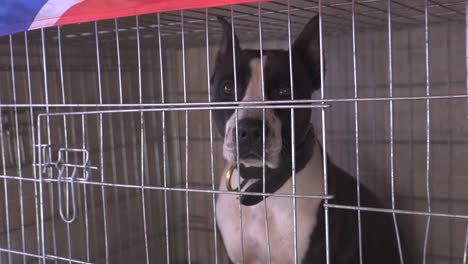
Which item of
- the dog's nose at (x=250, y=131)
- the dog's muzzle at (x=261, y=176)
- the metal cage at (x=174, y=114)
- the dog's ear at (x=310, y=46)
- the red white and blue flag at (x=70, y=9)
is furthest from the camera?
the metal cage at (x=174, y=114)

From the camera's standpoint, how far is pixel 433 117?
1786mm

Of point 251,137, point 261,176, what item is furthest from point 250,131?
point 261,176

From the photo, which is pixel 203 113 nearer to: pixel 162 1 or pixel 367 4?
pixel 367 4

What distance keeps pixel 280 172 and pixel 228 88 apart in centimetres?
29

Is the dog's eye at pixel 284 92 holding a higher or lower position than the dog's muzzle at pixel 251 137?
higher

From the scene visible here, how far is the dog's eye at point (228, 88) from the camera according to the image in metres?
1.42

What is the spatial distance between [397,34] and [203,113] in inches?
33.0

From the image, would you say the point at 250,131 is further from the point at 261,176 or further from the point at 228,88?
the point at 228,88

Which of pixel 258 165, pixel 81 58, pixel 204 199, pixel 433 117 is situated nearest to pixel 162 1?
pixel 258 165

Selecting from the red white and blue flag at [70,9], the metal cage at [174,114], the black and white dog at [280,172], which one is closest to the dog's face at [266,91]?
the black and white dog at [280,172]

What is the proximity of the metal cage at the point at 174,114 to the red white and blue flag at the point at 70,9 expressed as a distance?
374mm

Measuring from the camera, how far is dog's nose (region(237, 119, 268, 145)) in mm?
1126

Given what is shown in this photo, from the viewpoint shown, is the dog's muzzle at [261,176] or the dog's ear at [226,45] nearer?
the dog's muzzle at [261,176]

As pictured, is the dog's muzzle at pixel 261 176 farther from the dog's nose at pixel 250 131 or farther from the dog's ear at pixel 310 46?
the dog's ear at pixel 310 46
